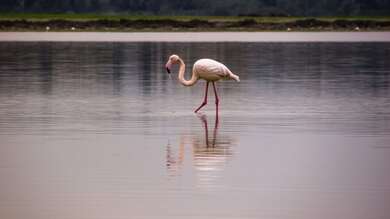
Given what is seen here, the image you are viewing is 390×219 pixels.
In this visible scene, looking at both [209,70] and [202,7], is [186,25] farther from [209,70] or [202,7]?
[209,70]

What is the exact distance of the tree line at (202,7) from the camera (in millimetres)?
129125

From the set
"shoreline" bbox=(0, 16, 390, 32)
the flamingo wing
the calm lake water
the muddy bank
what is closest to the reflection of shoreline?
the calm lake water

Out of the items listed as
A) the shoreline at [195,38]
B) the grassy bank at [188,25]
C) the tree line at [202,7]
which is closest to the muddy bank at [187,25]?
the grassy bank at [188,25]

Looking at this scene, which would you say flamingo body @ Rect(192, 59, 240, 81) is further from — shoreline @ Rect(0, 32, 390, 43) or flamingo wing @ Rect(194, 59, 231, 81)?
shoreline @ Rect(0, 32, 390, 43)

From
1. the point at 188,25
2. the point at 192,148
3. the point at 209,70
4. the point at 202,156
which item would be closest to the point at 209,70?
the point at 209,70

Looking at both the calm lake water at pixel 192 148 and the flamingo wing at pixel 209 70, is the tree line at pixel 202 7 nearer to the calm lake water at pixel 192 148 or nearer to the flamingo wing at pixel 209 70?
the calm lake water at pixel 192 148

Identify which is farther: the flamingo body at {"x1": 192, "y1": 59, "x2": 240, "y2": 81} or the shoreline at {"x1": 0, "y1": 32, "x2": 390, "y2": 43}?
the shoreline at {"x1": 0, "y1": 32, "x2": 390, "y2": 43}

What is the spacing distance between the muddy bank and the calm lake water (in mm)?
55562

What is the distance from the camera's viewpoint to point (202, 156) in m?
14.9

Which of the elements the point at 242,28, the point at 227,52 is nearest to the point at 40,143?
the point at 227,52

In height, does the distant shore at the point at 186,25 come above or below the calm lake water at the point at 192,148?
below

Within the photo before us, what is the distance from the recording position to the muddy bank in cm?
8481

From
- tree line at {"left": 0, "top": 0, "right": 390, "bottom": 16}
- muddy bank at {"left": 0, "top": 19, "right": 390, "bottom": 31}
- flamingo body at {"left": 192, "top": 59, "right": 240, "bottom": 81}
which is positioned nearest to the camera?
flamingo body at {"left": 192, "top": 59, "right": 240, "bottom": 81}

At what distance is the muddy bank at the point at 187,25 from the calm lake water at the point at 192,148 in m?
55.6
